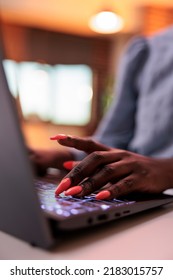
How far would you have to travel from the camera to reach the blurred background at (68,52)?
421cm

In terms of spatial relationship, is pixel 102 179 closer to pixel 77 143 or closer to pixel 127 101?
pixel 77 143

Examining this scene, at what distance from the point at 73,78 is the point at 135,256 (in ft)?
15.0

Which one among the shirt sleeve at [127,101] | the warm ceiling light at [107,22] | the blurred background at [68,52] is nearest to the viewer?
the shirt sleeve at [127,101]

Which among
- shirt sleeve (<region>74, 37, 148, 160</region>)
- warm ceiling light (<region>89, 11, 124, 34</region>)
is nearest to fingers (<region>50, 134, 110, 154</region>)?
shirt sleeve (<region>74, 37, 148, 160</region>)

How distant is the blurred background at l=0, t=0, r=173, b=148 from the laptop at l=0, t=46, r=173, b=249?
375 cm

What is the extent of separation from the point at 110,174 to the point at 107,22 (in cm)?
411

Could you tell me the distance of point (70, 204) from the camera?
0.40 metres

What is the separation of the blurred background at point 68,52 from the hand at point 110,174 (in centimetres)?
361

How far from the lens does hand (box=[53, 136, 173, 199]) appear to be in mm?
452

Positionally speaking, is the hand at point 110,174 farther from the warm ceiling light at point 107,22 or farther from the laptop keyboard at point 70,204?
the warm ceiling light at point 107,22

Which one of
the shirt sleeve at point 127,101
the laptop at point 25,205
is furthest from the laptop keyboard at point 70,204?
the shirt sleeve at point 127,101

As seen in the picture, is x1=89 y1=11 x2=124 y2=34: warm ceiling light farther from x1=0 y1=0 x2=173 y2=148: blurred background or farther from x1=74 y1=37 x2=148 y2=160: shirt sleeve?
x1=74 y1=37 x2=148 y2=160: shirt sleeve

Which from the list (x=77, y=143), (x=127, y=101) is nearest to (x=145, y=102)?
(x=127, y=101)
